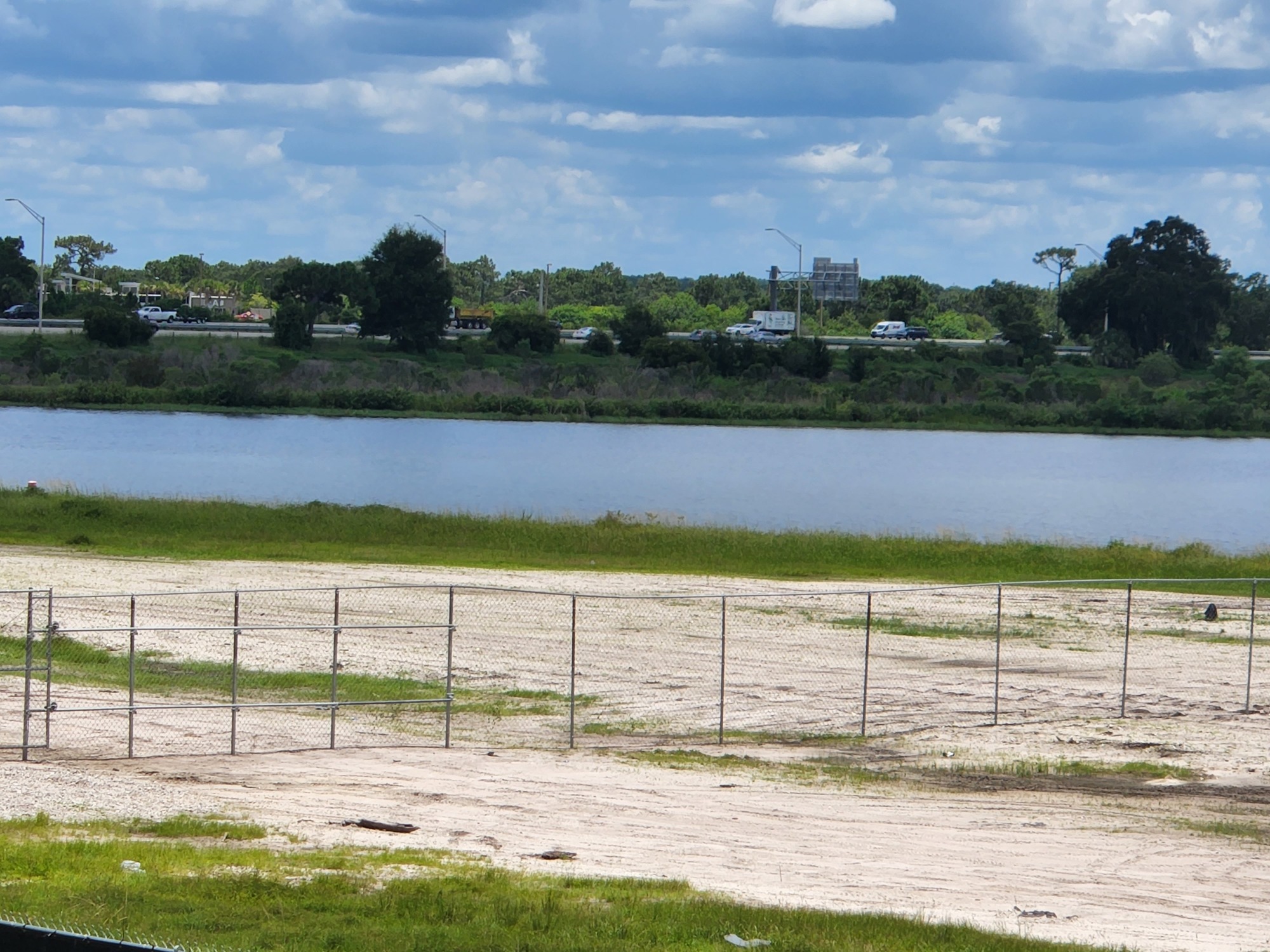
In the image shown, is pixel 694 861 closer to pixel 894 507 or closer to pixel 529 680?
pixel 529 680

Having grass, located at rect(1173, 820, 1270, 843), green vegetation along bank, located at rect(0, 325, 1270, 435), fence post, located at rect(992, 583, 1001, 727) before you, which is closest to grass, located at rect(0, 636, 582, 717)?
fence post, located at rect(992, 583, 1001, 727)

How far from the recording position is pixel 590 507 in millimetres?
62500

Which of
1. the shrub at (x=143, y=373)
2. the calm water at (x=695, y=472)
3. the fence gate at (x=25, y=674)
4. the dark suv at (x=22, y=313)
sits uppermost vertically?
the dark suv at (x=22, y=313)

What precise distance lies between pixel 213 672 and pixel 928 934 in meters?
16.1

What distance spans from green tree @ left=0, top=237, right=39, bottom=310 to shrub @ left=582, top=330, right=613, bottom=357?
184 feet

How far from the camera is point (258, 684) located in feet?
80.9

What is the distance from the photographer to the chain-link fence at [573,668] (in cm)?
2153

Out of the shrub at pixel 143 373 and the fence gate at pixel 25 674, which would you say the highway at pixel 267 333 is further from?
the fence gate at pixel 25 674

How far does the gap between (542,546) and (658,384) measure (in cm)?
7592

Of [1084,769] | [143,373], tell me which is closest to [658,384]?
[143,373]

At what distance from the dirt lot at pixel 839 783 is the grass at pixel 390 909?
108 cm

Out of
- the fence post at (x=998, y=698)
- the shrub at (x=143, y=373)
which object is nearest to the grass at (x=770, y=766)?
the fence post at (x=998, y=698)

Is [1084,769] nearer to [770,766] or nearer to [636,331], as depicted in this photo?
[770,766]

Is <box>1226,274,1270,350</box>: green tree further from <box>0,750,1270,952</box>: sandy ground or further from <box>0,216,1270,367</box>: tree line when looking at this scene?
<box>0,750,1270,952</box>: sandy ground
